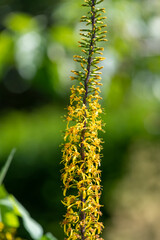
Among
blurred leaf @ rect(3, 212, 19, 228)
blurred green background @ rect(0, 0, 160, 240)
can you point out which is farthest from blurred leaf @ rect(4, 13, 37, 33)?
blurred leaf @ rect(3, 212, 19, 228)

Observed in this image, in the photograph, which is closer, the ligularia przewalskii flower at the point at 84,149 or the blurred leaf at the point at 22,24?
the ligularia przewalskii flower at the point at 84,149

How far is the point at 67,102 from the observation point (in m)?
5.88

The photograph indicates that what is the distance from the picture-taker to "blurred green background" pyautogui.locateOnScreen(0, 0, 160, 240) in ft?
8.71

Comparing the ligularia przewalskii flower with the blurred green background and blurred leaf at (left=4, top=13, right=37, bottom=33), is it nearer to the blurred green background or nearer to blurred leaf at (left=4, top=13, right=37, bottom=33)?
the blurred green background

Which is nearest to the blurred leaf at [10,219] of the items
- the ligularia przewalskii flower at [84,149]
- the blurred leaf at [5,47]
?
the ligularia przewalskii flower at [84,149]

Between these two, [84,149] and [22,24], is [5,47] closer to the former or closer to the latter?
[22,24]

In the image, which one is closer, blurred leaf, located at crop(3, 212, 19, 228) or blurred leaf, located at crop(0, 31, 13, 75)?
blurred leaf, located at crop(3, 212, 19, 228)

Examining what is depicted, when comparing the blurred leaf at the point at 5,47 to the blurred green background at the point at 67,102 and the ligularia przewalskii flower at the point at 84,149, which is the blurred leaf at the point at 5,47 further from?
the ligularia przewalskii flower at the point at 84,149

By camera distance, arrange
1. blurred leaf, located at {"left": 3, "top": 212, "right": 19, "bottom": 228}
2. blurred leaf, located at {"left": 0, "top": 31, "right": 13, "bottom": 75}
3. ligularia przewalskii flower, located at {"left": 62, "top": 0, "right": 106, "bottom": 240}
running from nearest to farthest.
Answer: ligularia przewalskii flower, located at {"left": 62, "top": 0, "right": 106, "bottom": 240} < blurred leaf, located at {"left": 3, "top": 212, "right": 19, "bottom": 228} < blurred leaf, located at {"left": 0, "top": 31, "right": 13, "bottom": 75}

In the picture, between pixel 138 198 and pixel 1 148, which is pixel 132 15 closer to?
pixel 1 148

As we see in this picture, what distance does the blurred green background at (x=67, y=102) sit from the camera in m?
2.65

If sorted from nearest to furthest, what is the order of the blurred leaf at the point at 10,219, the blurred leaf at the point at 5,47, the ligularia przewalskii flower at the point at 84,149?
1. the ligularia przewalskii flower at the point at 84,149
2. the blurred leaf at the point at 10,219
3. the blurred leaf at the point at 5,47

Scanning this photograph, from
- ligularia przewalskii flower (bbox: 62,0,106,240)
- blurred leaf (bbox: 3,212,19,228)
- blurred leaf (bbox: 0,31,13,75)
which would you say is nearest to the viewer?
ligularia przewalskii flower (bbox: 62,0,106,240)

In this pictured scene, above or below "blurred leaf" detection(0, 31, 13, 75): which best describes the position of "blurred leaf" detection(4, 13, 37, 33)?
above
